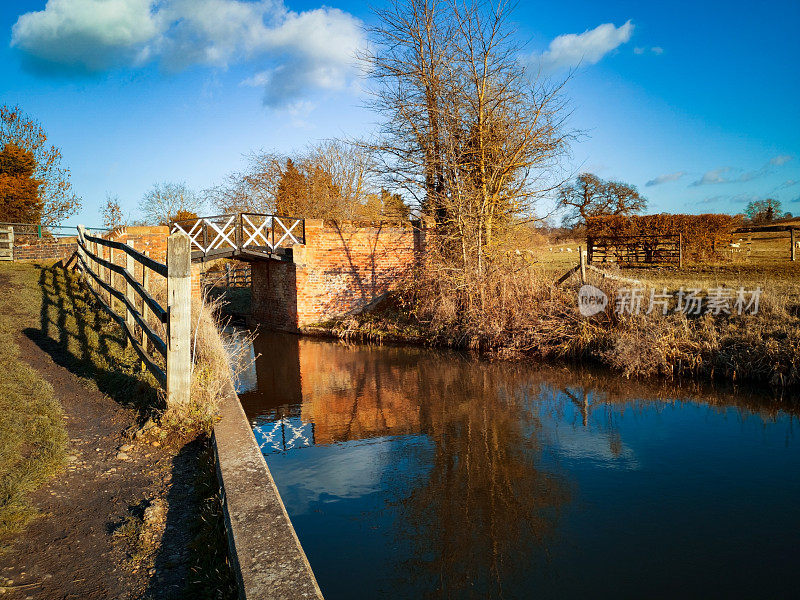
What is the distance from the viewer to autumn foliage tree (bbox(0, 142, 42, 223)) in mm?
25141

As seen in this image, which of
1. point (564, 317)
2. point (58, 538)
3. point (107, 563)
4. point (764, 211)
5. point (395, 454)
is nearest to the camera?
point (107, 563)

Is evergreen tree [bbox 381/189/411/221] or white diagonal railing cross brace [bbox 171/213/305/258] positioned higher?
evergreen tree [bbox 381/189/411/221]

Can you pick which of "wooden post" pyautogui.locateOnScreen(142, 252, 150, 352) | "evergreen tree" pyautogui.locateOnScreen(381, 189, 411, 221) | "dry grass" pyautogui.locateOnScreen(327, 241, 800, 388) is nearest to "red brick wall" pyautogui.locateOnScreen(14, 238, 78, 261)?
"dry grass" pyautogui.locateOnScreen(327, 241, 800, 388)

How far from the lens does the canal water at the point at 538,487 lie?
11.7 ft

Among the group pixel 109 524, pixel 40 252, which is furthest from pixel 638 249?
pixel 40 252

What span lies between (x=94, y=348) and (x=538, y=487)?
6303mm

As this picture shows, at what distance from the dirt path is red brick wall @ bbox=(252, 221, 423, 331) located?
1143cm

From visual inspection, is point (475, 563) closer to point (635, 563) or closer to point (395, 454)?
point (635, 563)

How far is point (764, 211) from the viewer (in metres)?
37.9

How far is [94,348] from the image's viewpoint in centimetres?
758

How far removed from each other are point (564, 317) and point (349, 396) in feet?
17.0

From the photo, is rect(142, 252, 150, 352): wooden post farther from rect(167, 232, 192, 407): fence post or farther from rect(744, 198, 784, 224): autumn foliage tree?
rect(744, 198, 784, 224): autumn foliage tree

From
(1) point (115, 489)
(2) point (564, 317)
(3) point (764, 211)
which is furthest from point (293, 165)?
(3) point (764, 211)

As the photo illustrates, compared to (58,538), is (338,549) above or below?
below
